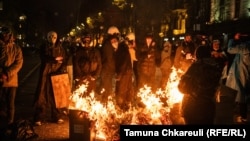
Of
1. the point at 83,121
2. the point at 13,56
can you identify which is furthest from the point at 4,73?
the point at 83,121

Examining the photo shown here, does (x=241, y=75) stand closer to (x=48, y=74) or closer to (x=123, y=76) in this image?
(x=123, y=76)

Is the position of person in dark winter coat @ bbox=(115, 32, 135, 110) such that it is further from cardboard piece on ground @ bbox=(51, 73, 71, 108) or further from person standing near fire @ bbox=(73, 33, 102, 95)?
cardboard piece on ground @ bbox=(51, 73, 71, 108)

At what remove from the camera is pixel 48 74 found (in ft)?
32.8

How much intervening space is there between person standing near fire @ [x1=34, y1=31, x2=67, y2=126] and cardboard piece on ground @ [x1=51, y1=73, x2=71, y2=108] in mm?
141

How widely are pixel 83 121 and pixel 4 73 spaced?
7.66ft

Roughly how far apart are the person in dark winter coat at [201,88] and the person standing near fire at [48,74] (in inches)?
182

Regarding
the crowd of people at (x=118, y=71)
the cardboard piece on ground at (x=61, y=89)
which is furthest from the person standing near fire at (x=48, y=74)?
the cardboard piece on ground at (x=61, y=89)

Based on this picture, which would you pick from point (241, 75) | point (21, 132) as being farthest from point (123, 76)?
point (21, 132)

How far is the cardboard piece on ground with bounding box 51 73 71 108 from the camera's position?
32.5ft

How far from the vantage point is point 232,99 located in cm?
1096

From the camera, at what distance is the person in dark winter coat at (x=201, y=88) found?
5.88 meters

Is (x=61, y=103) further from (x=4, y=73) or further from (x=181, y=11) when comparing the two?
(x=181, y=11)

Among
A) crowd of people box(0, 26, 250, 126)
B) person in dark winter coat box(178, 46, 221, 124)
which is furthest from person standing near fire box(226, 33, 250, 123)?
person in dark winter coat box(178, 46, 221, 124)

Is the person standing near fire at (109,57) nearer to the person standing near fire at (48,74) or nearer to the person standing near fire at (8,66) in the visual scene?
the person standing near fire at (48,74)
